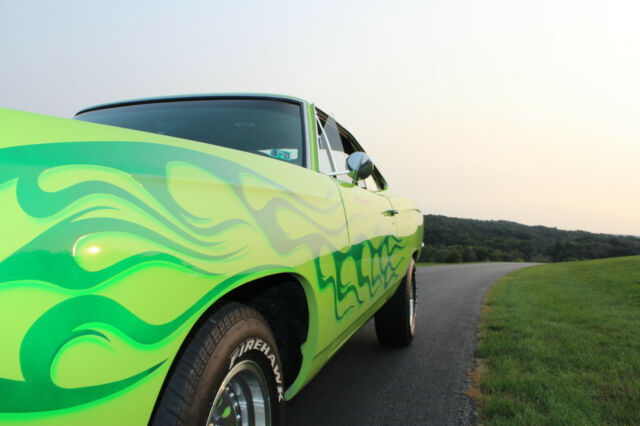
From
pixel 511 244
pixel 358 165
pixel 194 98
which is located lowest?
pixel 511 244

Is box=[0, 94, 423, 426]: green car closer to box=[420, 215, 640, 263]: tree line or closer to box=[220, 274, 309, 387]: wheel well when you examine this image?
box=[220, 274, 309, 387]: wheel well

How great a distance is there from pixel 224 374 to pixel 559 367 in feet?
10.9

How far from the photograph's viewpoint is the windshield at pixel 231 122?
2.27m

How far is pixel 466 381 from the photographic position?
3342mm

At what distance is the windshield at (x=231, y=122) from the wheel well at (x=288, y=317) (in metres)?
0.66

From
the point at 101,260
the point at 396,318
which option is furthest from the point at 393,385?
the point at 101,260

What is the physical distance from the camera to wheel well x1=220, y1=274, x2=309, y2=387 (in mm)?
1858

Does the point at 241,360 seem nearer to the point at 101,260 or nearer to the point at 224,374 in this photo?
the point at 224,374

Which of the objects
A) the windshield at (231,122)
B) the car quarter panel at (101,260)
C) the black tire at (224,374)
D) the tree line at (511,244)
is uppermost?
the windshield at (231,122)

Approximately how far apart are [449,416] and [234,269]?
2078 millimetres

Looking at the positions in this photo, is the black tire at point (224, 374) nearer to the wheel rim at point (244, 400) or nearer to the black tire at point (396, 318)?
the wheel rim at point (244, 400)

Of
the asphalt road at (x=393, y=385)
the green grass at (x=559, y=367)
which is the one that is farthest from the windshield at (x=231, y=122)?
the green grass at (x=559, y=367)

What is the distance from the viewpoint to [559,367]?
11.7ft

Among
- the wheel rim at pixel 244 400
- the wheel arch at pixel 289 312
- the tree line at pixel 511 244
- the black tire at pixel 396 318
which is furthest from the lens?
the tree line at pixel 511 244
